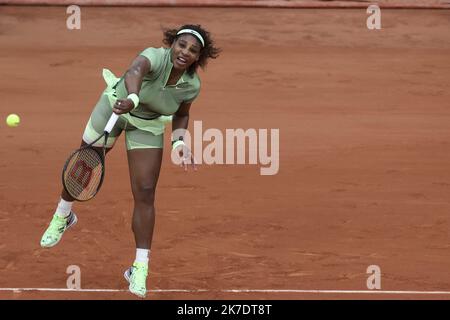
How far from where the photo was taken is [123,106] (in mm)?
7477

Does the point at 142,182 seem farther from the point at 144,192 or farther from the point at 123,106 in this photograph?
the point at 123,106

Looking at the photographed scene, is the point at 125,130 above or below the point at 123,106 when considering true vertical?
above

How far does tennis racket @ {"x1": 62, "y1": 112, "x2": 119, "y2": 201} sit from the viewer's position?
26.4ft

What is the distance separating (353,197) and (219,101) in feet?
9.95

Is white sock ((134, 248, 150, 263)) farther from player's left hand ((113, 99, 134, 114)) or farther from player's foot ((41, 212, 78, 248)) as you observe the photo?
player's left hand ((113, 99, 134, 114))

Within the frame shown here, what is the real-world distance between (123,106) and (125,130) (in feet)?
2.61

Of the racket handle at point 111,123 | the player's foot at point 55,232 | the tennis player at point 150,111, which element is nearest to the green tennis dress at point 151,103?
the tennis player at point 150,111

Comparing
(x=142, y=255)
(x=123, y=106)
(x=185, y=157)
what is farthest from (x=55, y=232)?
(x=123, y=106)

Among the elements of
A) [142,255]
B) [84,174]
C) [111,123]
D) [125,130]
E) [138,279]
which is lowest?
[138,279]

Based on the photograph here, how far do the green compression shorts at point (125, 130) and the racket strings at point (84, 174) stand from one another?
0.75 ft

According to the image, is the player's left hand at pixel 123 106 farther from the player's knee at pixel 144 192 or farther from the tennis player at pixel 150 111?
the player's knee at pixel 144 192

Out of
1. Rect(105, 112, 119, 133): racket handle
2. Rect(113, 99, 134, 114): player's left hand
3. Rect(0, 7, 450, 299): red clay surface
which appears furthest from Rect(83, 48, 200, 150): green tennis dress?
Rect(0, 7, 450, 299): red clay surface

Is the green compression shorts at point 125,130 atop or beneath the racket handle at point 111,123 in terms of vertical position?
atop

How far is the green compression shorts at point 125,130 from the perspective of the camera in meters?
8.14
